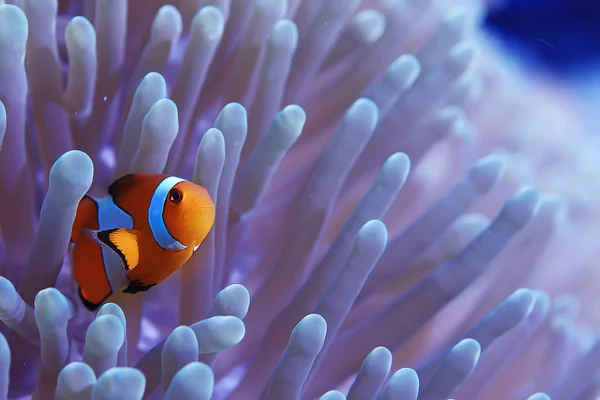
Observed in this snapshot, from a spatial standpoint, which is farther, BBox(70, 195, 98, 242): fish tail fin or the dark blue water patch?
the dark blue water patch

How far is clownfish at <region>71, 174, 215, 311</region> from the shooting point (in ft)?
2.27

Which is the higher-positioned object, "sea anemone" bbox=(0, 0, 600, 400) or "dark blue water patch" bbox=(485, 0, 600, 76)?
"dark blue water patch" bbox=(485, 0, 600, 76)

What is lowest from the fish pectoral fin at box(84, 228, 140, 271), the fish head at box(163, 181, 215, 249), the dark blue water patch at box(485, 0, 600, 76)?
the fish pectoral fin at box(84, 228, 140, 271)

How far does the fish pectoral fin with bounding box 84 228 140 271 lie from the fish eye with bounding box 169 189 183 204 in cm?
5

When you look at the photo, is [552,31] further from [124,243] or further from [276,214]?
[124,243]

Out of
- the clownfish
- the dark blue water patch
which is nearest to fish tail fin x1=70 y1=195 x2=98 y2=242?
the clownfish

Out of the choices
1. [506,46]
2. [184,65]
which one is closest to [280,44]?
[184,65]

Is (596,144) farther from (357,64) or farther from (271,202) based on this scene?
(271,202)

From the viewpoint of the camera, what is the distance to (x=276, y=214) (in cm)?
96

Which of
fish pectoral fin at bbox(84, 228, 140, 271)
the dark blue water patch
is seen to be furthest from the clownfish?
the dark blue water patch

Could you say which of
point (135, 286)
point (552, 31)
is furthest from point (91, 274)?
point (552, 31)

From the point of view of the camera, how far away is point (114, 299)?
2.64 feet

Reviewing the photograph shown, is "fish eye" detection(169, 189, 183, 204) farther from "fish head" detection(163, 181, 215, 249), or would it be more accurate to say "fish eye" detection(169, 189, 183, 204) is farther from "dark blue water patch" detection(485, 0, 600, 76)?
"dark blue water patch" detection(485, 0, 600, 76)

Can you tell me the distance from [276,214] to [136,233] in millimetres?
283
